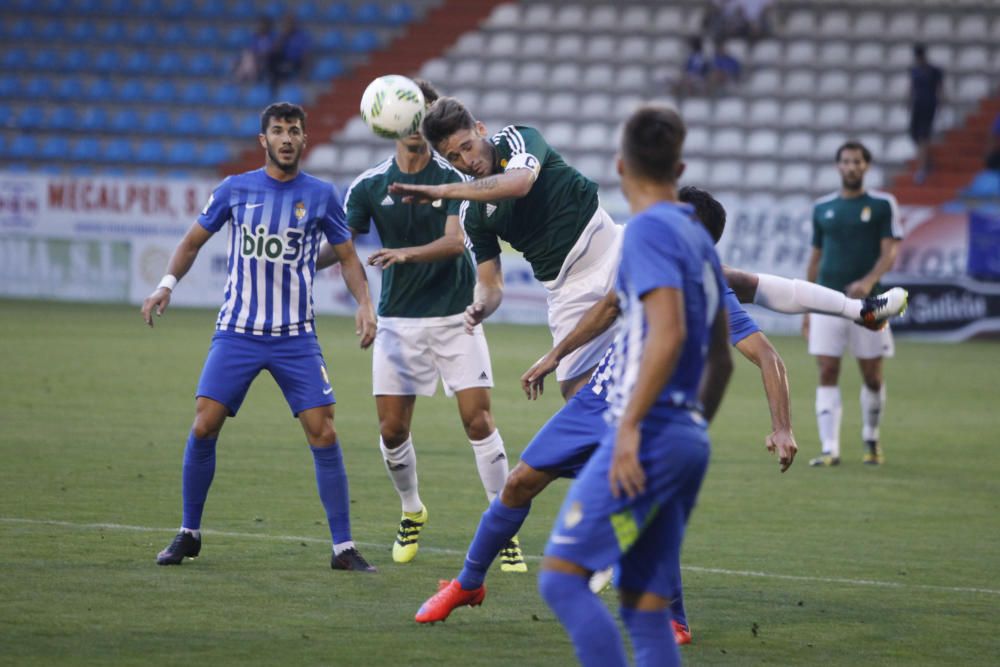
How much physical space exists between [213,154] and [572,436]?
87.7 feet

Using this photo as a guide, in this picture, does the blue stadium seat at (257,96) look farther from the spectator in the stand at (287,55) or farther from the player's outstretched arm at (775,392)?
the player's outstretched arm at (775,392)

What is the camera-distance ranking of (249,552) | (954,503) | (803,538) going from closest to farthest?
(249,552) → (803,538) → (954,503)

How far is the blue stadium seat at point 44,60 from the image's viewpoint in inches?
1348

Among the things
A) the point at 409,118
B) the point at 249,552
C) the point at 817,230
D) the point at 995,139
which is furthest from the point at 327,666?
the point at 995,139

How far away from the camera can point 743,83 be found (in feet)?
99.9

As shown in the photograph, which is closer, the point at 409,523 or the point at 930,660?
the point at 930,660

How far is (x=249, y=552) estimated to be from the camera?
812cm

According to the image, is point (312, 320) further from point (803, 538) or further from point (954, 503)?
point (954, 503)

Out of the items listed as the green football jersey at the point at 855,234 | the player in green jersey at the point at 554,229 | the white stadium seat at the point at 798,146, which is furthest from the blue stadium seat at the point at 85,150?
the player in green jersey at the point at 554,229

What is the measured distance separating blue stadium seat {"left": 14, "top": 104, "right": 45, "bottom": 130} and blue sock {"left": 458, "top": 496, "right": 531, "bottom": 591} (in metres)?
29.0

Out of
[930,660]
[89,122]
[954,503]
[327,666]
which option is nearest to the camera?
[327,666]

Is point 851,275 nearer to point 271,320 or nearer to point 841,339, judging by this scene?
point 841,339

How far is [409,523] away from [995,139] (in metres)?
21.0

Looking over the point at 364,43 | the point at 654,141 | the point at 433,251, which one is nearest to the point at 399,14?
the point at 364,43
